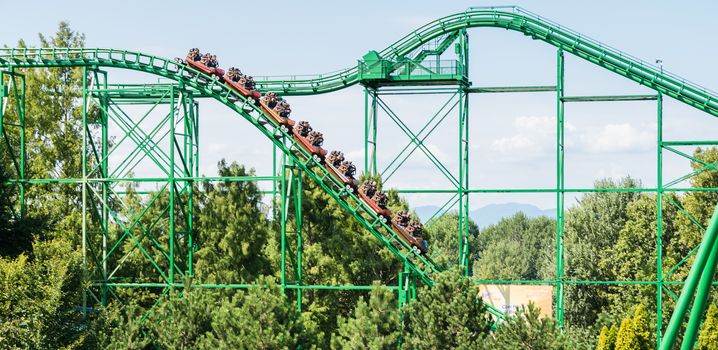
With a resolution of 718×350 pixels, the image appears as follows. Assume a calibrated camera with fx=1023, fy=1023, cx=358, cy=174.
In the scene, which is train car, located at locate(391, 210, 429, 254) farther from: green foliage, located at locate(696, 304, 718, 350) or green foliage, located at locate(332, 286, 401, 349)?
green foliage, located at locate(696, 304, 718, 350)

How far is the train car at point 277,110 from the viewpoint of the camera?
3309cm

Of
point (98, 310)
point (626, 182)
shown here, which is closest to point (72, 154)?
point (98, 310)

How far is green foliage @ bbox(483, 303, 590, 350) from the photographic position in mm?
24766

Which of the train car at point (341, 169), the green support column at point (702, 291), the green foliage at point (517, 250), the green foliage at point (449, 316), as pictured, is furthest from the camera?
the green foliage at point (517, 250)

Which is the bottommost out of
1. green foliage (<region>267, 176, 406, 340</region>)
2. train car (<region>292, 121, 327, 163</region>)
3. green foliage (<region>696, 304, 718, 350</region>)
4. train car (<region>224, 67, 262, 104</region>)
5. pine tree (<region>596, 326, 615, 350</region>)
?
pine tree (<region>596, 326, 615, 350</region>)

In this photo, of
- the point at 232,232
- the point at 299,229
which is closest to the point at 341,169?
the point at 299,229

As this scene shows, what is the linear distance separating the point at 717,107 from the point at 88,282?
2055cm

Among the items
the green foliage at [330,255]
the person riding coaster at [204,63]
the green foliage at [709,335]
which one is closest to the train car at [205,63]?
the person riding coaster at [204,63]

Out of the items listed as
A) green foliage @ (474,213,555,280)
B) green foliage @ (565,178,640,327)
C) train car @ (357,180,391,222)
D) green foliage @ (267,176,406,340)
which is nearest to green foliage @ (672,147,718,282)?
green foliage @ (565,178,640,327)

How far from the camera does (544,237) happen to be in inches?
3474

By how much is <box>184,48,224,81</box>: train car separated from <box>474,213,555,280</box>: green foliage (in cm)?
2843

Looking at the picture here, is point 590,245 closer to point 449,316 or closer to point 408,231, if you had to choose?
point 408,231

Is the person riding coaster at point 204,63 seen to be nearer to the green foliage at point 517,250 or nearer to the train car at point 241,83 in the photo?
the train car at point 241,83

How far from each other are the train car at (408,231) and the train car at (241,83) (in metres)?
6.37
